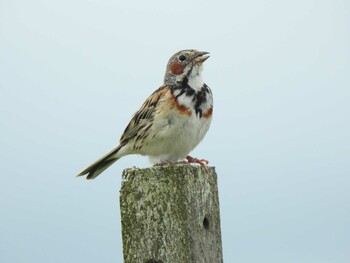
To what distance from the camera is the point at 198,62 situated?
21.0ft

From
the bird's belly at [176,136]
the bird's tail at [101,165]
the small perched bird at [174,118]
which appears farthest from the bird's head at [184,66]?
the bird's tail at [101,165]

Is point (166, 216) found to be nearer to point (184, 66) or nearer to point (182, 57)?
point (184, 66)

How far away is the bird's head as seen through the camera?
6309 millimetres

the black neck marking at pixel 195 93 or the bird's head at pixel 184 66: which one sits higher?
the bird's head at pixel 184 66

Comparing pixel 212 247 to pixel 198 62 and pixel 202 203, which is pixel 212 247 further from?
pixel 198 62

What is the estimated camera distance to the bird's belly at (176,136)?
5.90 meters

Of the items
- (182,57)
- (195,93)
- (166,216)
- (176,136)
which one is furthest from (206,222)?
(182,57)

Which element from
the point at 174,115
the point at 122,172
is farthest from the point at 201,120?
the point at 122,172

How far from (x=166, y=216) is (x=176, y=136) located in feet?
7.34

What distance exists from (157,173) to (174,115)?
7.19 ft

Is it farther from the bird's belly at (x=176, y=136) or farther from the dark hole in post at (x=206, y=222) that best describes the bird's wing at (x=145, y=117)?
the dark hole in post at (x=206, y=222)

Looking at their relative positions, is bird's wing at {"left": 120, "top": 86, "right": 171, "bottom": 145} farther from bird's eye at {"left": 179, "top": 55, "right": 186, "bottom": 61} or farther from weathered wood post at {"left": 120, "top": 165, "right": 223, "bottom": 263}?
weathered wood post at {"left": 120, "top": 165, "right": 223, "bottom": 263}

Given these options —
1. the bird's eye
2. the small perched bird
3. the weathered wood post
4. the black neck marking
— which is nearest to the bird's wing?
the small perched bird

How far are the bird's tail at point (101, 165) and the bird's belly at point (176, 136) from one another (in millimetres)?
541
